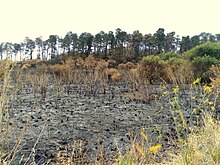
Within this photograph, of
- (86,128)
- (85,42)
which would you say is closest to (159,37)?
(85,42)

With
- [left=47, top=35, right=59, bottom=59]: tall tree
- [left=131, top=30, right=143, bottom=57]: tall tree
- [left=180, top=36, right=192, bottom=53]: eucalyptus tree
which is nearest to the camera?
[left=131, top=30, right=143, bottom=57]: tall tree

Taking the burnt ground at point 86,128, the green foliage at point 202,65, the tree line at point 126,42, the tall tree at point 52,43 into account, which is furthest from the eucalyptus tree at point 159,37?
the burnt ground at point 86,128

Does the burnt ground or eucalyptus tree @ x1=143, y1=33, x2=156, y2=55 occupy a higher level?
eucalyptus tree @ x1=143, y1=33, x2=156, y2=55

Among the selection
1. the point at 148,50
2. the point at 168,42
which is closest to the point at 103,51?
the point at 148,50

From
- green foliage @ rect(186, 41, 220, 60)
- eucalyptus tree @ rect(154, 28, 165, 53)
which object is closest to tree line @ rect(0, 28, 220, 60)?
eucalyptus tree @ rect(154, 28, 165, 53)

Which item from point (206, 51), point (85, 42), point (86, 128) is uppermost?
point (85, 42)

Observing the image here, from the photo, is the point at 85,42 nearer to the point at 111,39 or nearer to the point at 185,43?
the point at 111,39

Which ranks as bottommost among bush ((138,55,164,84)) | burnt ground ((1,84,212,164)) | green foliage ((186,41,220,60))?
burnt ground ((1,84,212,164))

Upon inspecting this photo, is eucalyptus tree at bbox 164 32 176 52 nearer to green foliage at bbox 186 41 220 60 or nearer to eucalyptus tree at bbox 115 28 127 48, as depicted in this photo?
eucalyptus tree at bbox 115 28 127 48

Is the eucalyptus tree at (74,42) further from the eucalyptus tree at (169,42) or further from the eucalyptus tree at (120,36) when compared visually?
the eucalyptus tree at (169,42)

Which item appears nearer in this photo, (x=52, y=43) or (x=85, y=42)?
(x=85, y=42)

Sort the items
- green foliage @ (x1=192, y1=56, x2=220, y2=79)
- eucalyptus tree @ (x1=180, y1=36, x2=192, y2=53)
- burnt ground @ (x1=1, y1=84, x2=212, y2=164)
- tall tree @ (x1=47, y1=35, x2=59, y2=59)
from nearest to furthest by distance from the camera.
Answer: burnt ground @ (x1=1, y1=84, x2=212, y2=164) → green foliage @ (x1=192, y1=56, x2=220, y2=79) → eucalyptus tree @ (x1=180, y1=36, x2=192, y2=53) → tall tree @ (x1=47, y1=35, x2=59, y2=59)

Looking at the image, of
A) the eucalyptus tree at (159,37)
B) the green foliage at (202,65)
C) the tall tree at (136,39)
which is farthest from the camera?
the tall tree at (136,39)

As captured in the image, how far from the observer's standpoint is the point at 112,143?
6.55 meters
